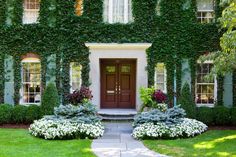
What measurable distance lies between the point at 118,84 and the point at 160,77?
7.63 ft

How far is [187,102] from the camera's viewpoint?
61.5ft

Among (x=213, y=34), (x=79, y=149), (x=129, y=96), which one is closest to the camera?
(x=79, y=149)

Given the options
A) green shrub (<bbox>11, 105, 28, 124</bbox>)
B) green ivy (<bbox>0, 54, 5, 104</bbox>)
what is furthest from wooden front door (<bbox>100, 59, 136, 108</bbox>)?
green ivy (<bbox>0, 54, 5, 104</bbox>)

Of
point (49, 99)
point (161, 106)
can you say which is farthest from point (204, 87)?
point (49, 99)

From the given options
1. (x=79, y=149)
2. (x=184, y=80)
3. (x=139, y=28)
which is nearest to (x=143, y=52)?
(x=139, y=28)

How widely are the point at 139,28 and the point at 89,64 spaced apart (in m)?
3.07

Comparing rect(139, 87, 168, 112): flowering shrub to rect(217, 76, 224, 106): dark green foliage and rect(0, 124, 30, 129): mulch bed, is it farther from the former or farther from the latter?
rect(0, 124, 30, 129): mulch bed

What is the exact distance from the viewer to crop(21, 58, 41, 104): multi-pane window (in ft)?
69.4

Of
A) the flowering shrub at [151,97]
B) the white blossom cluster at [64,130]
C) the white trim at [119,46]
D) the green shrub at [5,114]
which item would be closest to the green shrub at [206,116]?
the flowering shrub at [151,97]

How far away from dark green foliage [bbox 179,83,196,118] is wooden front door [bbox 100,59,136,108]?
360 cm

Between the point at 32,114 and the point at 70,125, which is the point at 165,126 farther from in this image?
the point at 32,114

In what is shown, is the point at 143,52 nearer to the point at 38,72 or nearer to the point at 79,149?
the point at 38,72

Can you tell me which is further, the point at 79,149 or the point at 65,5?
the point at 65,5

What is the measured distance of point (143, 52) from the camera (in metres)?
20.7
